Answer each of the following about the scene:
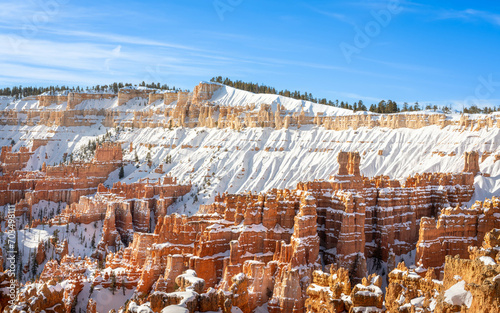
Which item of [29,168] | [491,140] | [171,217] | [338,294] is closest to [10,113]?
[29,168]

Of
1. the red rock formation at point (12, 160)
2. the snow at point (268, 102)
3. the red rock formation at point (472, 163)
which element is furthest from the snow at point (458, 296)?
the red rock formation at point (12, 160)

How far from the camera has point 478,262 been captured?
1778cm

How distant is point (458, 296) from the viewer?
16.7m

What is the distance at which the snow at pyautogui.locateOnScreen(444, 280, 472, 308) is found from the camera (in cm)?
1641

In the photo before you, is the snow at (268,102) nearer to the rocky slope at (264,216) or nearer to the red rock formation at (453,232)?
the rocky slope at (264,216)

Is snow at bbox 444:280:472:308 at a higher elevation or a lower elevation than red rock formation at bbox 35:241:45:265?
higher

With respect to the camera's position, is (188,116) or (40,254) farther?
(188,116)

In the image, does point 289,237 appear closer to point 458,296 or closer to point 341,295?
point 341,295

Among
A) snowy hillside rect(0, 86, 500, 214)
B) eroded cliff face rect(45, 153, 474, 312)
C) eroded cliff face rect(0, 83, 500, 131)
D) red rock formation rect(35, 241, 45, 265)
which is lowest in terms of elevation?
red rock formation rect(35, 241, 45, 265)

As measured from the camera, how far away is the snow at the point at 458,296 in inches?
646

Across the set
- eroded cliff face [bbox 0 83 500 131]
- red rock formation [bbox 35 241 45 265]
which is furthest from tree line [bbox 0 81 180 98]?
red rock formation [bbox 35 241 45 265]

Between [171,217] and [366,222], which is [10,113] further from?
[366,222]

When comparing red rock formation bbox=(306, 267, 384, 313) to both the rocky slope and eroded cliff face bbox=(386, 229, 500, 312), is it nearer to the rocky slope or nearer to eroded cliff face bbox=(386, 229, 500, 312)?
the rocky slope

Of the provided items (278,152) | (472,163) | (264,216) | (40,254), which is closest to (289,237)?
(264,216)
